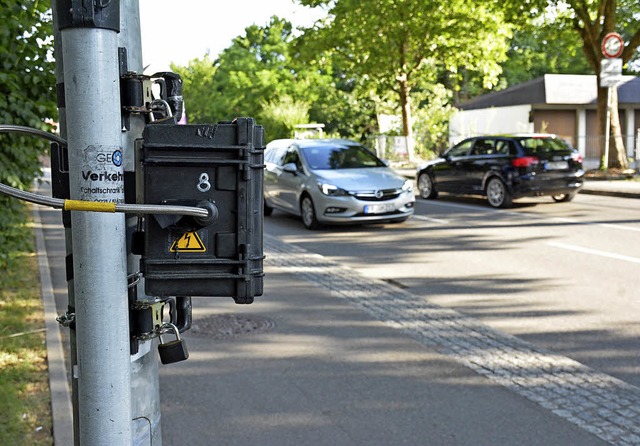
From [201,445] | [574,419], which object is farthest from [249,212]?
[574,419]

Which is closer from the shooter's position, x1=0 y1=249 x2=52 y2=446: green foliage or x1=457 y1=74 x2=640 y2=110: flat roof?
x1=0 y1=249 x2=52 y2=446: green foliage

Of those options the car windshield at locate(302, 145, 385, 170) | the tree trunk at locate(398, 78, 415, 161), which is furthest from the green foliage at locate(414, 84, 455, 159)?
the car windshield at locate(302, 145, 385, 170)

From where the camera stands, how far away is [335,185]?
13758mm

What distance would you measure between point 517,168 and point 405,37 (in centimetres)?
1734

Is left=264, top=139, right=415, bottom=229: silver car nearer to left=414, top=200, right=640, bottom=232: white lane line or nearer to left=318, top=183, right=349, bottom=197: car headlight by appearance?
left=318, top=183, right=349, bottom=197: car headlight

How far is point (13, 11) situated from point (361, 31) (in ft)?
89.1

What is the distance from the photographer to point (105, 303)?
2.24 meters

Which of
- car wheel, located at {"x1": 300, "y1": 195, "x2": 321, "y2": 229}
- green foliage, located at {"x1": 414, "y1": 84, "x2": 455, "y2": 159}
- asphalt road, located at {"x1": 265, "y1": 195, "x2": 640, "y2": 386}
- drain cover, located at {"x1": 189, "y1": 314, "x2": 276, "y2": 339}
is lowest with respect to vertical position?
drain cover, located at {"x1": 189, "y1": 314, "x2": 276, "y2": 339}

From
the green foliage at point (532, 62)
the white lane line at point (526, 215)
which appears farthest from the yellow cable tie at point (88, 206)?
the green foliage at point (532, 62)

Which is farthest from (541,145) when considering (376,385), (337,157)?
(376,385)

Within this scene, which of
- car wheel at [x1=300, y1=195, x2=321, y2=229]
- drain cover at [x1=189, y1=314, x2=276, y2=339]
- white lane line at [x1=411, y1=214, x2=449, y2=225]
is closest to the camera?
drain cover at [x1=189, y1=314, x2=276, y2=339]

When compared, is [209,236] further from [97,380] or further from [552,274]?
[552,274]

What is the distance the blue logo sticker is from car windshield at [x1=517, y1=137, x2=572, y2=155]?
15216 mm

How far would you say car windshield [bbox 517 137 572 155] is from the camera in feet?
54.7
